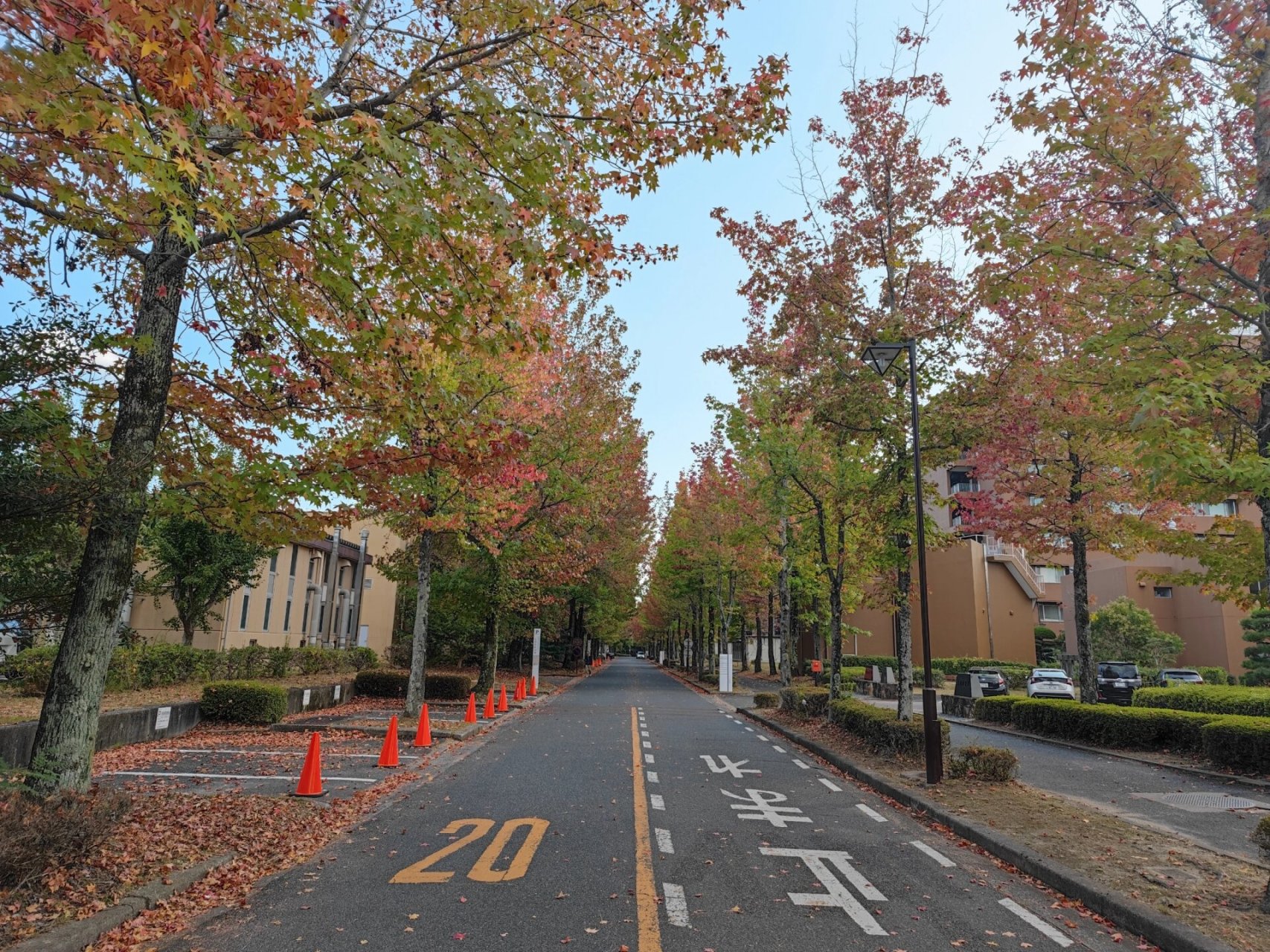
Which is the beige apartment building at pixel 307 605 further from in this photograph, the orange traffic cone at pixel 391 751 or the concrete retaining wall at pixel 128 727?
the orange traffic cone at pixel 391 751

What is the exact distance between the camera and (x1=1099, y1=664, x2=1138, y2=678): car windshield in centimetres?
3144

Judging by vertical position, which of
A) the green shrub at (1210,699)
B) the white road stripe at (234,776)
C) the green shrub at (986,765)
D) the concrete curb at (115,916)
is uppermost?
the green shrub at (1210,699)

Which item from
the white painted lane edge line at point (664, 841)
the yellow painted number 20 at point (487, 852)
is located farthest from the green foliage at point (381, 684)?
the white painted lane edge line at point (664, 841)

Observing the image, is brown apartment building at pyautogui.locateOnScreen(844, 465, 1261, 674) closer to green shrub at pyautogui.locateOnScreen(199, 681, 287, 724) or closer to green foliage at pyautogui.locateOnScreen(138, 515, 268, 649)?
green foliage at pyautogui.locateOnScreen(138, 515, 268, 649)

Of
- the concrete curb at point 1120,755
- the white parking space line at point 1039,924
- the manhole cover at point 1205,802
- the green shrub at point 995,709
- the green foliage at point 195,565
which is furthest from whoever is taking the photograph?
the green foliage at point 195,565

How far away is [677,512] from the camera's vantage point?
4512 centimetres

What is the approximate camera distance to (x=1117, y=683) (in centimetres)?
2873

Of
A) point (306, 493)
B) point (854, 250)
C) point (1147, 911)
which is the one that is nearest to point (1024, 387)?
point (854, 250)

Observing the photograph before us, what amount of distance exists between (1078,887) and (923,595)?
5.37 metres

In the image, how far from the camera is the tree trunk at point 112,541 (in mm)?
6160

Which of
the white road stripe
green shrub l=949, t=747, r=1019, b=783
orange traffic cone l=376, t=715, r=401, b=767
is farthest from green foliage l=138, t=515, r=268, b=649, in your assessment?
green shrub l=949, t=747, r=1019, b=783

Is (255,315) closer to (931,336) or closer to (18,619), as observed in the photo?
(18,619)

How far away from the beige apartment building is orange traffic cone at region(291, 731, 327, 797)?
14250mm

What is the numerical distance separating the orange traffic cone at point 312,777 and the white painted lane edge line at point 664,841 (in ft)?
13.6
